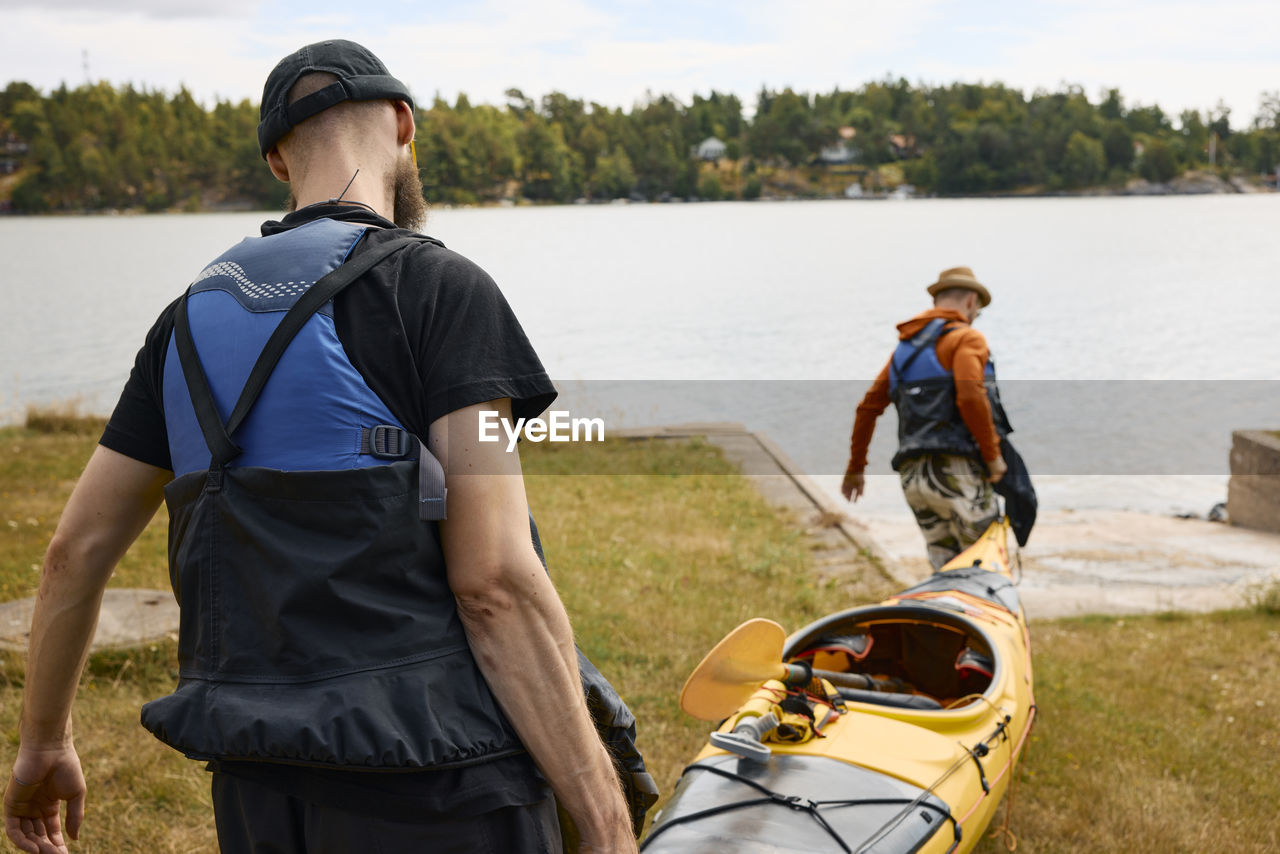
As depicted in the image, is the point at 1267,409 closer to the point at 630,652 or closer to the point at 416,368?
the point at 630,652

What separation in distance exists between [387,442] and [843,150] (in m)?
138

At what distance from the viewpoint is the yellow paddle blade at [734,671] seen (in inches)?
129

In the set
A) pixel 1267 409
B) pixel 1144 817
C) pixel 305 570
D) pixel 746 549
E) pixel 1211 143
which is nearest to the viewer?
pixel 305 570

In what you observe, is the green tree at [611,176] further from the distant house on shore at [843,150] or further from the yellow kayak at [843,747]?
the yellow kayak at [843,747]

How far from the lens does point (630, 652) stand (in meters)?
6.02

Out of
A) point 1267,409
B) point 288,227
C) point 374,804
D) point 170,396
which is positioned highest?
point 288,227

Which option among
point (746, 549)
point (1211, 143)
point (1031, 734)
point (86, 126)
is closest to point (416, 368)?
point (1031, 734)

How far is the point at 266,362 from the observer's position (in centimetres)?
167

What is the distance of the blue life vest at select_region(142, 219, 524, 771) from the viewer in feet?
5.25

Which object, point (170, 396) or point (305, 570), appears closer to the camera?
point (305, 570)

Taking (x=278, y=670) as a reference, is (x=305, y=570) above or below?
above

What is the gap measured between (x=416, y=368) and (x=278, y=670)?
0.52 metres

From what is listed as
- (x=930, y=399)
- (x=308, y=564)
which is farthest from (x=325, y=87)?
(x=930, y=399)

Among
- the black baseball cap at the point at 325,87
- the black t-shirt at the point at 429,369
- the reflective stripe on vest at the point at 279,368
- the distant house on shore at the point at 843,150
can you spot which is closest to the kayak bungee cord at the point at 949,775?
the black t-shirt at the point at 429,369
